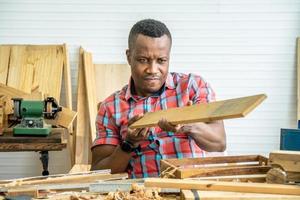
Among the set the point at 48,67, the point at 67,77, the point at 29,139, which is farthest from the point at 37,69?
the point at 29,139

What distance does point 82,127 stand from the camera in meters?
3.27

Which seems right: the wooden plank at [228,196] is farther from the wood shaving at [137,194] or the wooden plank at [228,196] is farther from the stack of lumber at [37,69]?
the stack of lumber at [37,69]

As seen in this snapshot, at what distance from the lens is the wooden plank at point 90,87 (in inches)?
126

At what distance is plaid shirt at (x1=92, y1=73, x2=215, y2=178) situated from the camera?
1755mm

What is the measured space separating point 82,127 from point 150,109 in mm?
1562

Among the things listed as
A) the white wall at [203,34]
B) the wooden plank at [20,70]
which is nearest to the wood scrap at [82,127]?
the white wall at [203,34]

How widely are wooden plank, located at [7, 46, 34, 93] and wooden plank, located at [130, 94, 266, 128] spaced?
207 centimetres

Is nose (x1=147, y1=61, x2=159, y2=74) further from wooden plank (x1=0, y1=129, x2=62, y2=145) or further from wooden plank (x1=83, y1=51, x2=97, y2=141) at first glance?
wooden plank (x1=83, y1=51, x2=97, y2=141)

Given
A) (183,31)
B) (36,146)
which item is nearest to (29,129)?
(36,146)

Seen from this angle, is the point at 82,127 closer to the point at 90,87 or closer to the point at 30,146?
the point at 90,87

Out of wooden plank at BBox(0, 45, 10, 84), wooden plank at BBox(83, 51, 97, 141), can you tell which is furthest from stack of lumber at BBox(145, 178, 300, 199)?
wooden plank at BBox(0, 45, 10, 84)

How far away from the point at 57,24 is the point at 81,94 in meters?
0.69

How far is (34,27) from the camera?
3.39m

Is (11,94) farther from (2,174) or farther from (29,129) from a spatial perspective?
(2,174)
